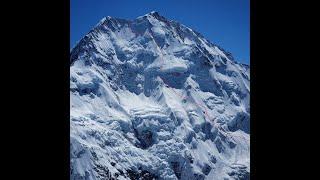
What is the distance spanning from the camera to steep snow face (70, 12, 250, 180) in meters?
146

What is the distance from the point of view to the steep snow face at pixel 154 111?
14650 centimetres

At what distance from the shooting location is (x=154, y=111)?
16162 cm
